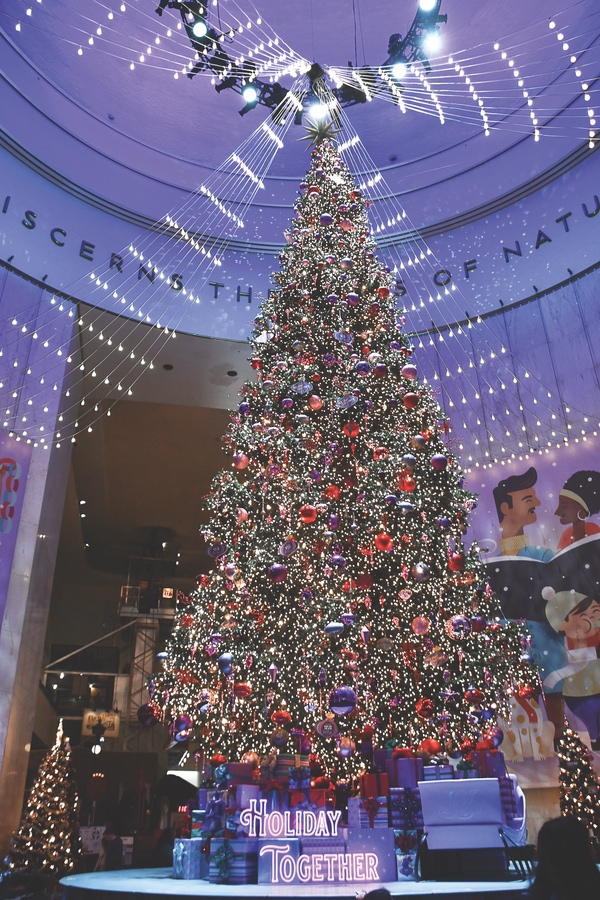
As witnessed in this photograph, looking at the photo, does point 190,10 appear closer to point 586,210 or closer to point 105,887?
point 586,210

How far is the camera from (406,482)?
5.50m

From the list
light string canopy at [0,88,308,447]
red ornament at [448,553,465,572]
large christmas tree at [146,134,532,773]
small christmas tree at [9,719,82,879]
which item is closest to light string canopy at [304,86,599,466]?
light string canopy at [0,88,308,447]

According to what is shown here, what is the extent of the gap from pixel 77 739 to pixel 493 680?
15.4 m

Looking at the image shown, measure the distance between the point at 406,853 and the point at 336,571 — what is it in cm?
206

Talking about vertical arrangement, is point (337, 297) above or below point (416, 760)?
above

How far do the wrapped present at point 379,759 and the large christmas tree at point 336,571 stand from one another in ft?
0.39

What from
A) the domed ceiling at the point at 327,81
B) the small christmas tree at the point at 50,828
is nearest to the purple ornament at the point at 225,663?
the small christmas tree at the point at 50,828

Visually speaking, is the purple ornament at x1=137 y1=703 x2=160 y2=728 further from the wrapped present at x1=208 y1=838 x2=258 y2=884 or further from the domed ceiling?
the domed ceiling

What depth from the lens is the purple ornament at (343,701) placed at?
4496 millimetres

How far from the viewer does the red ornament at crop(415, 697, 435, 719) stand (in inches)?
202

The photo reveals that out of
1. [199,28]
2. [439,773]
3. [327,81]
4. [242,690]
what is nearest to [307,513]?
[242,690]

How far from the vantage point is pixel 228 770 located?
16.4 ft

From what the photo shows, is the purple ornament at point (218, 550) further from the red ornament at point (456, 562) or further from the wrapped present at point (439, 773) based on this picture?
the wrapped present at point (439, 773)

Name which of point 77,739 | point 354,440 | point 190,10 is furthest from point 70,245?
point 77,739
